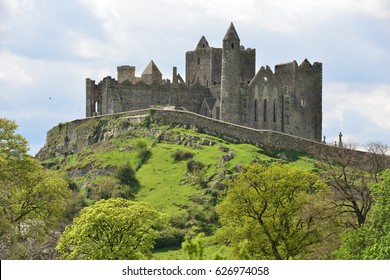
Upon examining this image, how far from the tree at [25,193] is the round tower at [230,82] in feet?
144

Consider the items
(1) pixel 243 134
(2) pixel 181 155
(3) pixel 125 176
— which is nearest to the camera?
(3) pixel 125 176

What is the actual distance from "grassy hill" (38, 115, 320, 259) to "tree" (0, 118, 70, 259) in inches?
747

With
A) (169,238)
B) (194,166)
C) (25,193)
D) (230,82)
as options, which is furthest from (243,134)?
(25,193)

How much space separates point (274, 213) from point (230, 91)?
44.1 meters

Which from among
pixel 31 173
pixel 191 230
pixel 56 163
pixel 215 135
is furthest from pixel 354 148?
pixel 31 173

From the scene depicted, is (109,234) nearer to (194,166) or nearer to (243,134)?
(194,166)

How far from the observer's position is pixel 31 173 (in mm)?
59781

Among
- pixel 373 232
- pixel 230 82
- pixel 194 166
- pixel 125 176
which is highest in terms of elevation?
pixel 230 82

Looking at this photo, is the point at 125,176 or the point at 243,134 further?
the point at 243,134

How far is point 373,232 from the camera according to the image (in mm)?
50750

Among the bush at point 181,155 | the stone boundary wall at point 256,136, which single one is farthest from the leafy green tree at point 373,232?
the stone boundary wall at point 256,136

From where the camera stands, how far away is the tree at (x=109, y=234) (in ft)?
186

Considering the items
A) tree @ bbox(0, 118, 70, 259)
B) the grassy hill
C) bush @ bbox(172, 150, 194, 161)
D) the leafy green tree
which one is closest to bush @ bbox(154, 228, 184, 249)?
the grassy hill

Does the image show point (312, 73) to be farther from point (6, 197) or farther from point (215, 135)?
point (6, 197)
